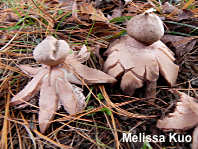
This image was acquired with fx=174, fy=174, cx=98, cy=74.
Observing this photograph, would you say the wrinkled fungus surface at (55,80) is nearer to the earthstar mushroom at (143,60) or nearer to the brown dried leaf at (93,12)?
the earthstar mushroom at (143,60)

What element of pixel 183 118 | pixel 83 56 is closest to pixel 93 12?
pixel 83 56

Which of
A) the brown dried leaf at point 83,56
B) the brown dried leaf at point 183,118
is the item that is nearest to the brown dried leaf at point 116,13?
the brown dried leaf at point 83,56

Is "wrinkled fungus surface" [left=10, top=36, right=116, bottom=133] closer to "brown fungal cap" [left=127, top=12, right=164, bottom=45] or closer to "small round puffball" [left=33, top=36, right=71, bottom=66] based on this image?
"small round puffball" [left=33, top=36, right=71, bottom=66]

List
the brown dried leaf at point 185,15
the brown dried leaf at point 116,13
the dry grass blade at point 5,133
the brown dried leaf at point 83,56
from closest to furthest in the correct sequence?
the dry grass blade at point 5,133 < the brown dried leaf at point 83,56 < the brown dried leaf at point 185,15 < the brown dried leaf at point 116,13

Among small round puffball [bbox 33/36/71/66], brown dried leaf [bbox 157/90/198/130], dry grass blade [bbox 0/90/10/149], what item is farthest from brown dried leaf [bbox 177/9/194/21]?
dry grass blade [bbox 0/90/10/149]

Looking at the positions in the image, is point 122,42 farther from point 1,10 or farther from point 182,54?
point 1,10

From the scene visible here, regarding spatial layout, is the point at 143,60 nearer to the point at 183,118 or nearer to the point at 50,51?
the point at 183,118
